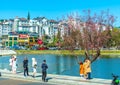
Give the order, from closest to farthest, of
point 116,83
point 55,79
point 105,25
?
point 116,83 < point 55,79 < point 105,25

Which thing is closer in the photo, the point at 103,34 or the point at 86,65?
the point at 86,65

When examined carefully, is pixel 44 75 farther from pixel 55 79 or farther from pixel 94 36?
pixel 94 36

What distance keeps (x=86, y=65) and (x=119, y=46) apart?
11813 cm

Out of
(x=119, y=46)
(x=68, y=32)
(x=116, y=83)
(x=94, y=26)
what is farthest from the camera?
(x=119, y=46)

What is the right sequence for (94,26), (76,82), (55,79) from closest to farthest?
(76,82), (55,79), (94,26)

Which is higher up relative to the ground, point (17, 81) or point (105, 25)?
point (105, 25)

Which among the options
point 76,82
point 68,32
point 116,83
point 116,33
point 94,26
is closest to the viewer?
point 116,83

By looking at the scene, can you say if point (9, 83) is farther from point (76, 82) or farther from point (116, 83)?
point (116, 83)

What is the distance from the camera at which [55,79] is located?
96.8ft

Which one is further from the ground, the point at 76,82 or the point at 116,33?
the point at 116,33

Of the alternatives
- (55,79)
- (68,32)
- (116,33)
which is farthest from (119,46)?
(55,79)

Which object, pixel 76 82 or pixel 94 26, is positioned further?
pixel 94 26

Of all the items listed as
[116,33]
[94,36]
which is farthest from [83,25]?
[116,33]

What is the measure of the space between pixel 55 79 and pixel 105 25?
12359 millimetres
